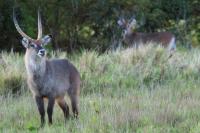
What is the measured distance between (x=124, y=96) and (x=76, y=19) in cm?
1088

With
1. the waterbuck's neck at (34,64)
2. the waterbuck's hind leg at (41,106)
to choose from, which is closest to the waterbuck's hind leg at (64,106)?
the waterbuck's hind leg at (41,106)

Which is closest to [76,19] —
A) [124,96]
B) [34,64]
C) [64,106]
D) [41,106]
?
[124,96]

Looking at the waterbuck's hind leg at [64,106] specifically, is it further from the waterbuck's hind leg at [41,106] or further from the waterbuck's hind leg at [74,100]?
the waterbuck's hind leg at [41,106]

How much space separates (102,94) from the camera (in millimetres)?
10148

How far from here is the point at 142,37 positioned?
18.5 m

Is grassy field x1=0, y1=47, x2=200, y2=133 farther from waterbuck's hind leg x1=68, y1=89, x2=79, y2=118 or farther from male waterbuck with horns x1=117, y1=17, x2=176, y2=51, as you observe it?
male waterbuck with horns x1=117, y1=17, x2=176, y2=51

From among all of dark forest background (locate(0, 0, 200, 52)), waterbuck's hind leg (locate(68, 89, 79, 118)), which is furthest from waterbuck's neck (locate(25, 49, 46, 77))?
dark forest background (locate(0, 0, 200, 52))

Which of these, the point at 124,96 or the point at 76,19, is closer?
the point at 124,96

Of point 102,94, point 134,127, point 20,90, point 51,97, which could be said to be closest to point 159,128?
point 134,127

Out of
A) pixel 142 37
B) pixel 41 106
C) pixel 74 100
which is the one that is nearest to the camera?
pixel 41 106

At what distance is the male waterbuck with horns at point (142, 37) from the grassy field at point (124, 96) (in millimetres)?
4043

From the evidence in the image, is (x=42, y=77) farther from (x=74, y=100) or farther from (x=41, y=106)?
(x=74, y=100)

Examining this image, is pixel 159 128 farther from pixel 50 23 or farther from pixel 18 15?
pixel 50 23

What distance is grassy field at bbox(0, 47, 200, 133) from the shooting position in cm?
753
